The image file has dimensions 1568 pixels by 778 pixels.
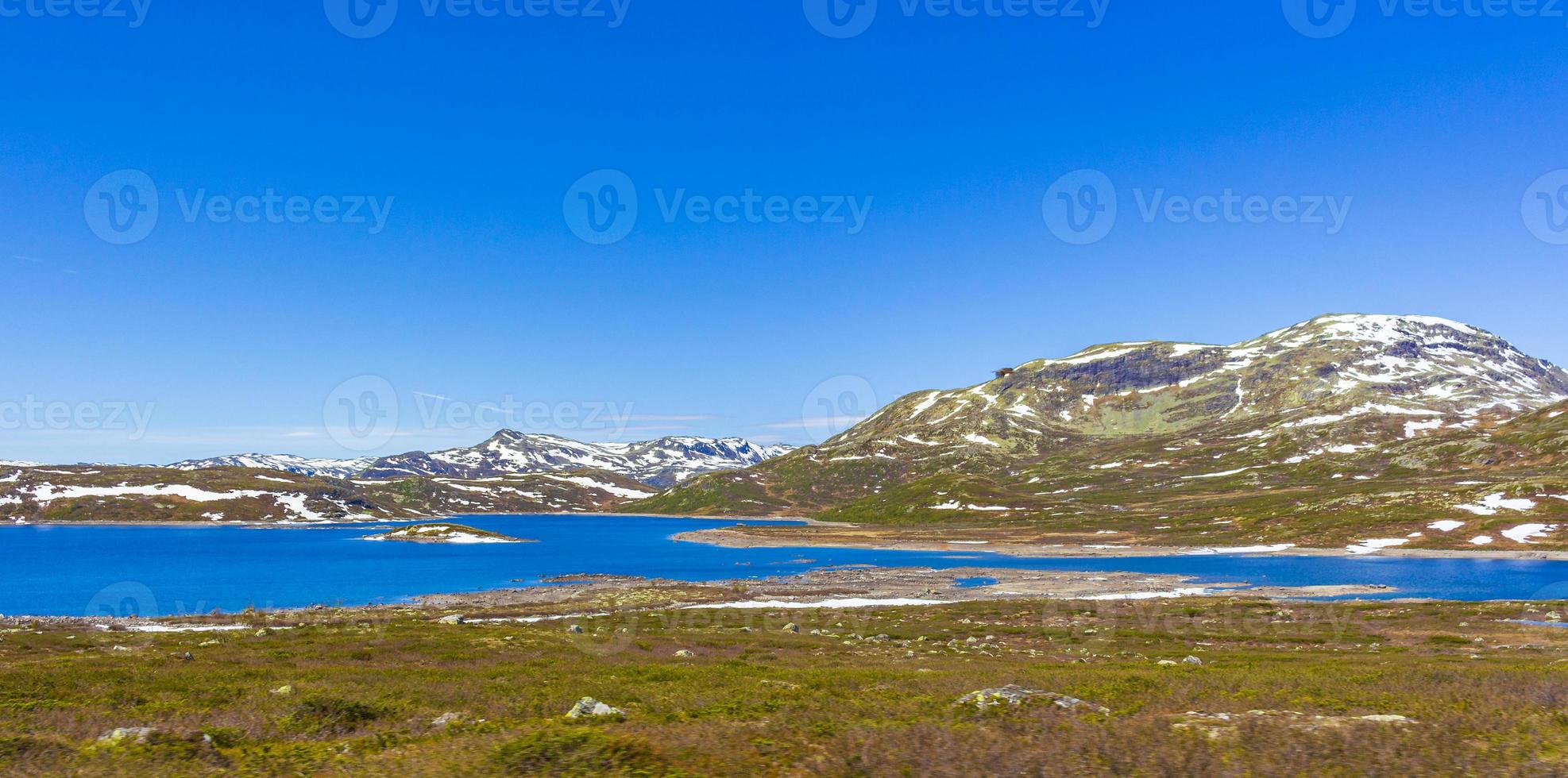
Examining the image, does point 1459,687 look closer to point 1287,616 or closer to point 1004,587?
point 1287,616

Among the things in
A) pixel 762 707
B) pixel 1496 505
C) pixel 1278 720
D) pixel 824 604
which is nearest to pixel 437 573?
pixel 824 604

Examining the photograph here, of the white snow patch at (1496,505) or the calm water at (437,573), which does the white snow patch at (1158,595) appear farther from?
the white snow patch at (1496,505)

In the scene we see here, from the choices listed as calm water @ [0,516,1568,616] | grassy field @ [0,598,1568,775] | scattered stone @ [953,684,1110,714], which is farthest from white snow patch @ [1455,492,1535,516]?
scattered stone @ [953,684,1110,714]

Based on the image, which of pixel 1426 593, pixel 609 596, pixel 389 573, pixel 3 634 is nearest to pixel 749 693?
pixel 3 634

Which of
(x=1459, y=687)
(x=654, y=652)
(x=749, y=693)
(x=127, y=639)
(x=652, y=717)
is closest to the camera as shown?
(x=652, y=717)

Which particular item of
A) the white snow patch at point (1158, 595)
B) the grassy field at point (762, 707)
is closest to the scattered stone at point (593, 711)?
the grassy field at point (762, 707)

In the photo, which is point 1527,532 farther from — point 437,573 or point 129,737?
point 129,737

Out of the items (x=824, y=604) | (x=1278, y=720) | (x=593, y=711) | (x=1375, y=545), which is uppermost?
(x=1375, y=545)
